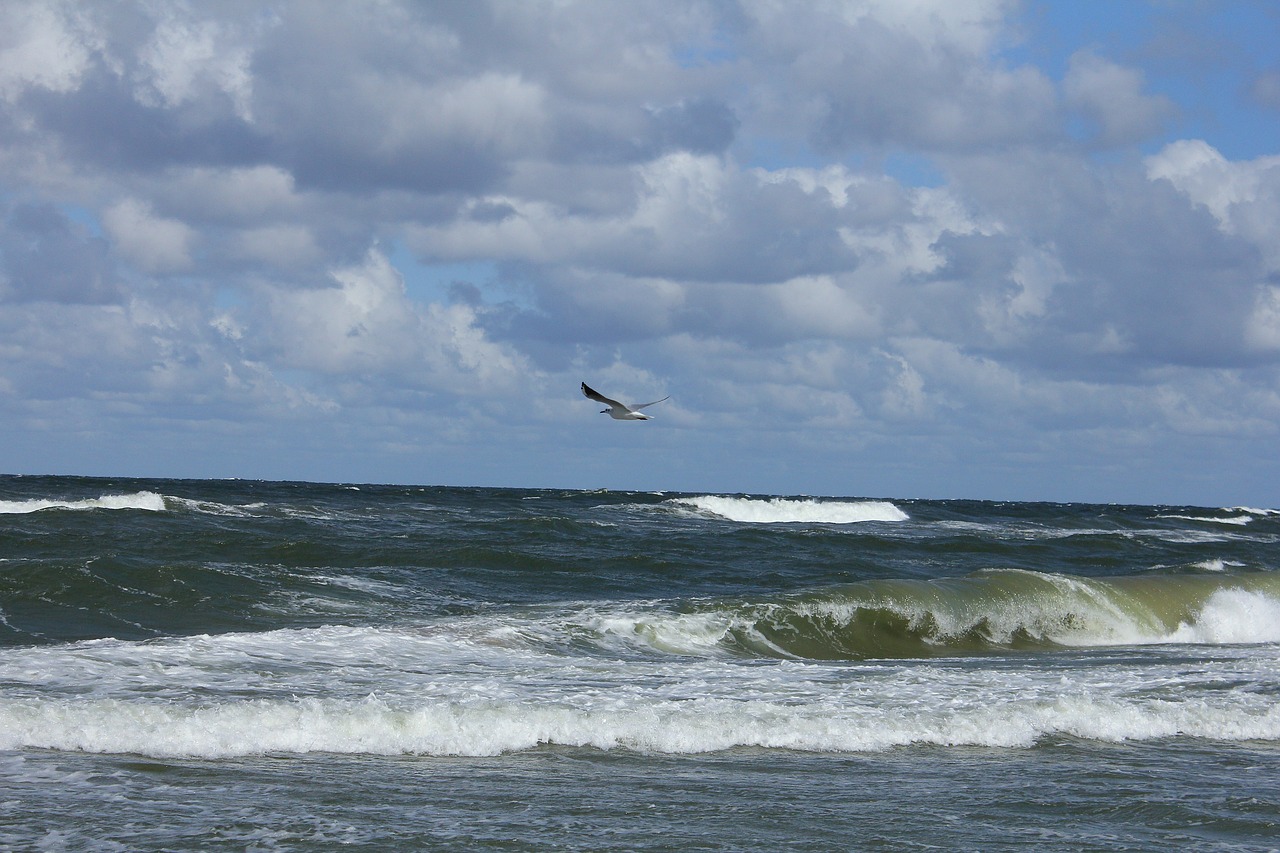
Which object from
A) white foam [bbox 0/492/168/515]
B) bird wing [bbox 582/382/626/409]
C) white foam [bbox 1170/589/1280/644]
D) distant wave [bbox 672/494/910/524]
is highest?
bird wing [bbox 582/382/626/409]

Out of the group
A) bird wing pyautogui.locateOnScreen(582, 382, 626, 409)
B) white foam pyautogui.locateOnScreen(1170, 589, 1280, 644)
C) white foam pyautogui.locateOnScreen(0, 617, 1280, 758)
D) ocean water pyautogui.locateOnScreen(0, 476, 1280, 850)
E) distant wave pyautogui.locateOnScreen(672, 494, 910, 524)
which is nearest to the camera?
ocean water pyautogui.locateOnScreen(0, 476, 1280, 850)

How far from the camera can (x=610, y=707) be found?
900 centimetres

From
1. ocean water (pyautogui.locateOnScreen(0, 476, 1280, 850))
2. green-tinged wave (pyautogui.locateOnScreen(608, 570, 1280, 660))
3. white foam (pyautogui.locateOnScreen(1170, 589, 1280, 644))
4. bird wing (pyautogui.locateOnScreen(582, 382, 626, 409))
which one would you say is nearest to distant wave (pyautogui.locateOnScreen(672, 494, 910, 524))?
white foam (pyautogui.locateOnScreen(1170, 589, 1280, 644))

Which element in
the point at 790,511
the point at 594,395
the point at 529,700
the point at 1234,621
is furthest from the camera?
the point at 790,511

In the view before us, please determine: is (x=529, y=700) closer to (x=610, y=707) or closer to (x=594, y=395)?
(x=610, y=707)

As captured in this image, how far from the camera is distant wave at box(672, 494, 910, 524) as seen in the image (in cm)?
4925

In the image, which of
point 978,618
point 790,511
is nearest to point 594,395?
point 978,618

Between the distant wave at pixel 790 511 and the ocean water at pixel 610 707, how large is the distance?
28.7 metres

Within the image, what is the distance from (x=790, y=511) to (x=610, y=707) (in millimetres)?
44091

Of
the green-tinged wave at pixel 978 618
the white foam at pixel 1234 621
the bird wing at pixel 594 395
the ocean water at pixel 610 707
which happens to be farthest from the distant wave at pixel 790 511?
the bird wing at pixel 594 395

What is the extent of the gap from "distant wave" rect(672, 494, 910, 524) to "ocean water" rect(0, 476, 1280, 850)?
28.7m

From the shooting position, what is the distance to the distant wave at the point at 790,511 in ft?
162

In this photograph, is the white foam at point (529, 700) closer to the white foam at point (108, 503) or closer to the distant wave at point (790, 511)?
the white foam at point (108, 503)

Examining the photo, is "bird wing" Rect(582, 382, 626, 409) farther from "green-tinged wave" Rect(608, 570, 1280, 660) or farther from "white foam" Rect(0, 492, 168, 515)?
"white foam" Rect(0, 492, 168, 515)
